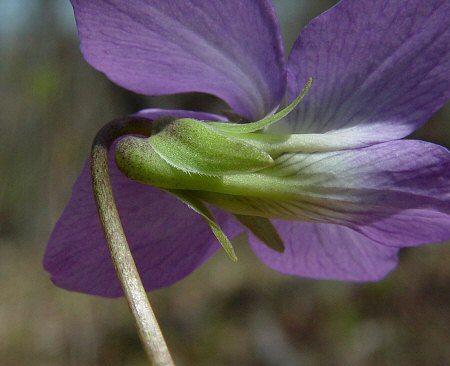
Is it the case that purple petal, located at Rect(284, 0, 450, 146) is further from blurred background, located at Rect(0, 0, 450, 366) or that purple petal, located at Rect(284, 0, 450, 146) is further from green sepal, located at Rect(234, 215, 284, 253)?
blurred background, located at Rect(0, 0, 450, 366)

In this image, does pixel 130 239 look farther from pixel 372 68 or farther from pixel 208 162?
pixel 372 68

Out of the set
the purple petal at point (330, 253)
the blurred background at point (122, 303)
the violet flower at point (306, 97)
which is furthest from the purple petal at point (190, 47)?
the blurred background at point (122, 303)

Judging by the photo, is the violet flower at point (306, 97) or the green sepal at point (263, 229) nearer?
the violet flower at point (306, 97)

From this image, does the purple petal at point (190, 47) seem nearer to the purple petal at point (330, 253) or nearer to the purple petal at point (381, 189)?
the purple petal at point (381, 189)

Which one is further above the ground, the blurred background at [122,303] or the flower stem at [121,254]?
the flower stem at [121,254]

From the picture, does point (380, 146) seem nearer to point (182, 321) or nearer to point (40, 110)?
point (40, 110)

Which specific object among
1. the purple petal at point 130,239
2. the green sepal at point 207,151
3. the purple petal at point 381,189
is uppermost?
the green sepal at point 207,151

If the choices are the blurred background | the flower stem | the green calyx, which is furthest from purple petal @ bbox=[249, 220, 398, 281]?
the blurred background

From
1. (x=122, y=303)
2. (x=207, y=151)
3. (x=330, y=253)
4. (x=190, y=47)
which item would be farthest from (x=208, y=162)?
(x=122, y=303)
